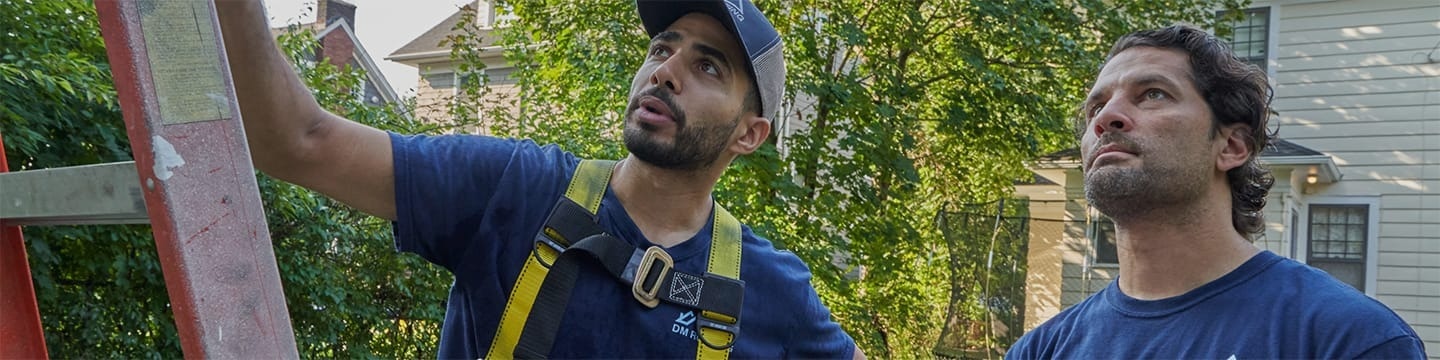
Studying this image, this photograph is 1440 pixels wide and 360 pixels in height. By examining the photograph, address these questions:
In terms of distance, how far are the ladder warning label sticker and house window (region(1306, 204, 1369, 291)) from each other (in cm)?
1745

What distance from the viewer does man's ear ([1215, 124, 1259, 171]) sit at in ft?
8.39

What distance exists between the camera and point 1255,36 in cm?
1706

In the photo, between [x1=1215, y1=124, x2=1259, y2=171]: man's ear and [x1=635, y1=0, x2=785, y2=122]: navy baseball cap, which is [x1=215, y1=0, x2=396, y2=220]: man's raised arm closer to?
[x1=635, y1=0, x2=785, y2=122]: navy baseball cap

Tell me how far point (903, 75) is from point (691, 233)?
10.1 metres

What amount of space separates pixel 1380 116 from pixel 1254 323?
15854 mm

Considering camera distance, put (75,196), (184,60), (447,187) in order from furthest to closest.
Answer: (447,187)
(75,196)
(184,60)

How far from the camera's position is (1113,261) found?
17.4 metres

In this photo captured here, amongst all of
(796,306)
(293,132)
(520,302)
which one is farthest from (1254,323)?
(293,132)

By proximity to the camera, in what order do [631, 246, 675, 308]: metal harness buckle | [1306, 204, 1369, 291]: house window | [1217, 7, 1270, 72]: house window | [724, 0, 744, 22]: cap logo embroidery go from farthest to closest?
[1217, 7, 1270, 72]: house window
[1306, 204, 1369, 291]: house window
[724, 0, 744, 22]: cap logo embroidery
[631, 246, 675, 308]: metal harness buckle

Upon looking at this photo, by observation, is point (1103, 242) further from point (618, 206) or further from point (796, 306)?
point (618, 206)

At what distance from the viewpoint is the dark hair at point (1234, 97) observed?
2.57 metres

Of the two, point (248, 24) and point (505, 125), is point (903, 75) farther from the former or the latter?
point (248, 24)

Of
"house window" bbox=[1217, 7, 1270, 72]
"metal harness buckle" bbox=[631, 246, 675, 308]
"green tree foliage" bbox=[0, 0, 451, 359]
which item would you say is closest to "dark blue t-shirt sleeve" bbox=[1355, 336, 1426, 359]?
"metal harness buckle" bbox=[631, 246, 675, 308]

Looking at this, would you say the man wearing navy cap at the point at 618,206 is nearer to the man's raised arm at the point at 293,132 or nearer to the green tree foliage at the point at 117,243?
the man's raised arm at the point at 293,132
